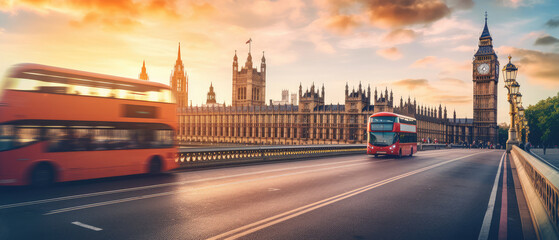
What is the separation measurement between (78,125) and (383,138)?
22797mm

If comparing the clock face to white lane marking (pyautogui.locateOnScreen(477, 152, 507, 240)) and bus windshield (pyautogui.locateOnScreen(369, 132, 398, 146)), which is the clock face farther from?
white lane marking (pyautogui.locateOnScreen(477, 152, 507, 240))

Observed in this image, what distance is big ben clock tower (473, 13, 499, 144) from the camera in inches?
4496

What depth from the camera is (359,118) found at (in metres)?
84.7

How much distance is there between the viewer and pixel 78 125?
1239 cm

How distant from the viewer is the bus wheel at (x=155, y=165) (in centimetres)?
1506

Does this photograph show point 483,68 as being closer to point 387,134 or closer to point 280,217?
point 387,134

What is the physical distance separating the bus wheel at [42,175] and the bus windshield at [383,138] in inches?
923

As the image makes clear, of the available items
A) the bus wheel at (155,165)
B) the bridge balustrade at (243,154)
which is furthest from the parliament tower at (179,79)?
the bus wheel at (155,165)

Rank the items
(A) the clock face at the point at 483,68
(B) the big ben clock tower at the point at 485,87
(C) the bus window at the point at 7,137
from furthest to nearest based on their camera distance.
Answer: (A) the clock face at the point at 483,68, (B) the big ben clock tower at the point at 485,87, (C) the bus window at the point at 7,137

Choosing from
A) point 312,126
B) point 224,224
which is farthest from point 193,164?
point 312,126

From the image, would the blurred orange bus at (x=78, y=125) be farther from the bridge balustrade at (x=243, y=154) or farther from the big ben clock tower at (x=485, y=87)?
the big ben clock tower at (x=485, y=87)

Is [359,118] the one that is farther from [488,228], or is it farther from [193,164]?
[488,228]

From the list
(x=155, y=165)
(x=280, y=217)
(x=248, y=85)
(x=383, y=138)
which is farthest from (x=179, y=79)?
(x=280, y=217)

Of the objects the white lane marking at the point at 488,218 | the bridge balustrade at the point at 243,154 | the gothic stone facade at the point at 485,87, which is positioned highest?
the gothic stone facade at the point at 485,87
